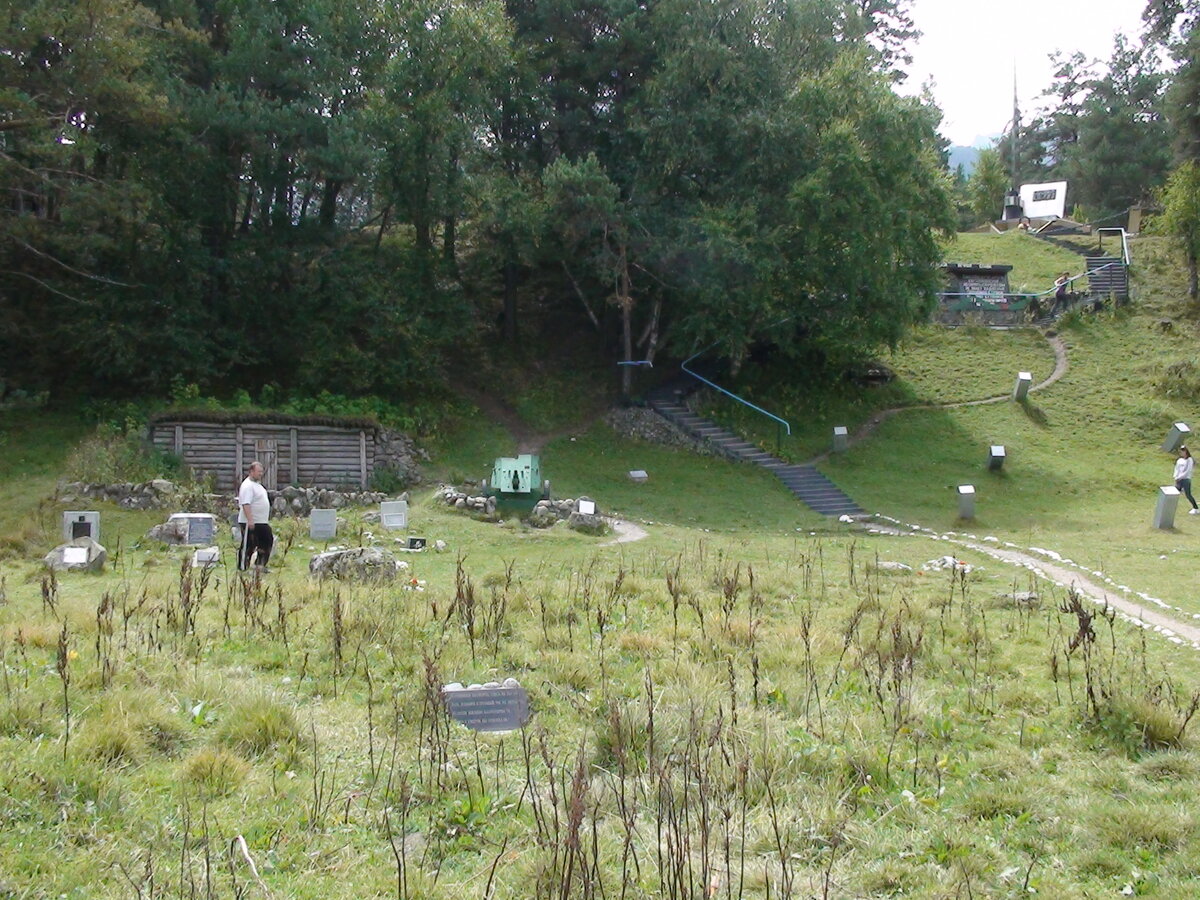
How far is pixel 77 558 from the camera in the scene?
14094mm

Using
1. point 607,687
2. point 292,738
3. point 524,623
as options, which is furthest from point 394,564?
point 292,738

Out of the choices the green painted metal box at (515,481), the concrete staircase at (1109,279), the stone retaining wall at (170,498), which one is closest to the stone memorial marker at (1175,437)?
the concrete staircase at (1109,279)

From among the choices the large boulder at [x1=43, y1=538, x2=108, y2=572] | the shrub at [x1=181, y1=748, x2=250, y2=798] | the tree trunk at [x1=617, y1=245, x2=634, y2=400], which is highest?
the tree trunk at [x1=617, y1=245, x2=634, y2=400]

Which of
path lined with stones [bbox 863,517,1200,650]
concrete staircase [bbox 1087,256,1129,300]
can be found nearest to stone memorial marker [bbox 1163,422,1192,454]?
path lined with stones [bbox 863,517,1200,650]

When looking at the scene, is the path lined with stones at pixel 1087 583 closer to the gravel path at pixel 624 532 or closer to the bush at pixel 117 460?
the gravel path at pixel 624 532

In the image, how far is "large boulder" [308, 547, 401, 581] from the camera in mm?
13219

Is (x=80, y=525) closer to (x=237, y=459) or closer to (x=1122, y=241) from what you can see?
(x=237, y=459)

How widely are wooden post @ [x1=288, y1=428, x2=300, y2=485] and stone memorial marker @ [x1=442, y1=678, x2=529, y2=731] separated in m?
20.4

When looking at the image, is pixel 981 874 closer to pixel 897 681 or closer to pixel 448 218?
pixel 897 681

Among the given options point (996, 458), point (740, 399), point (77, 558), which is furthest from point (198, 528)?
point (996, 458)

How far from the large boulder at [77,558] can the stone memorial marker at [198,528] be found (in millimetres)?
3180

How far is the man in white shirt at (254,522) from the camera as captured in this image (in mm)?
14047

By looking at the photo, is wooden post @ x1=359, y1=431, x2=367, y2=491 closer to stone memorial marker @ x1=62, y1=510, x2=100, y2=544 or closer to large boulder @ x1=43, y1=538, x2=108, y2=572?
stone memorial marker @ x1=62, y1=510, x2=100, y2=544

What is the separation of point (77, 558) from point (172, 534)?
148 inches
